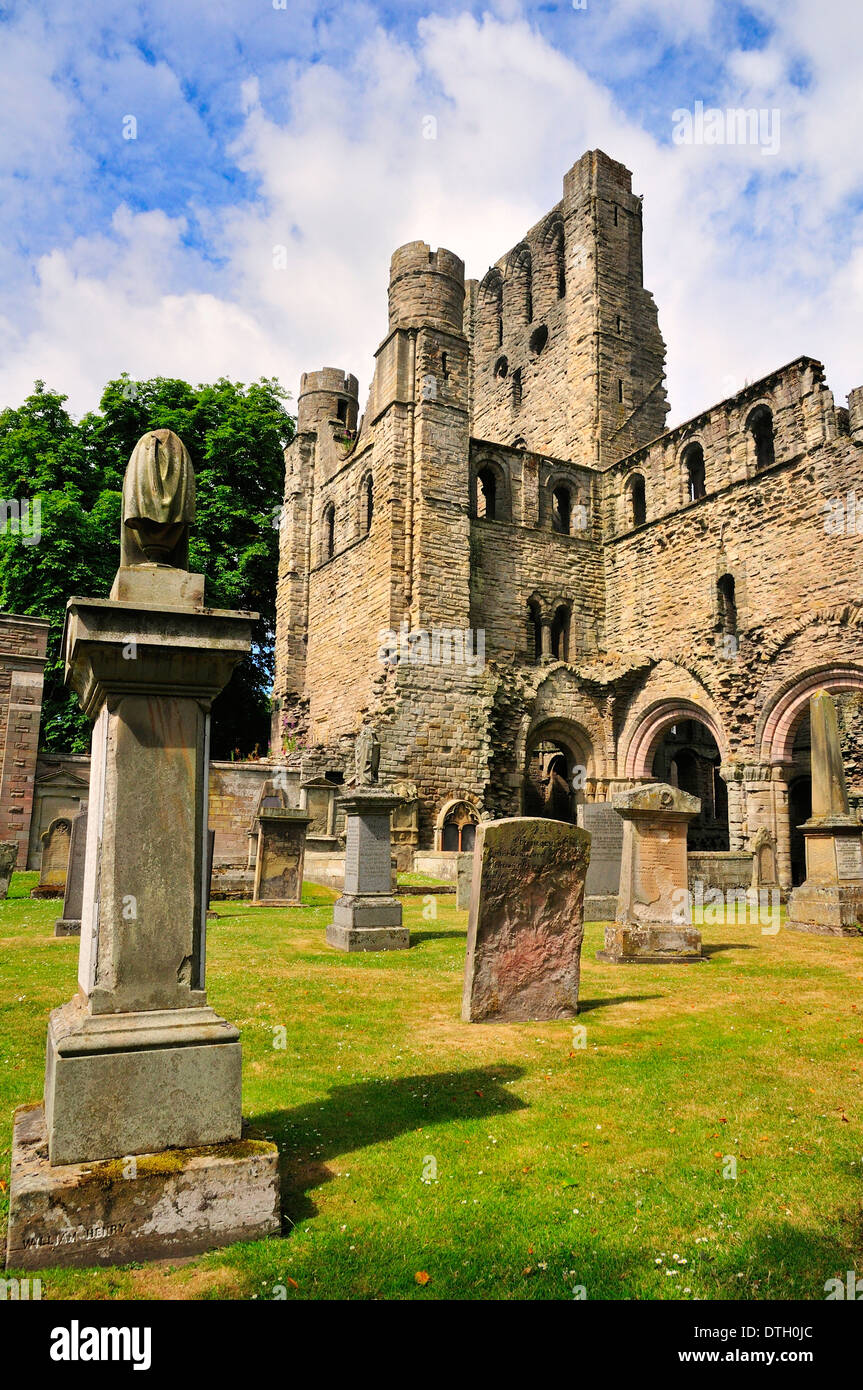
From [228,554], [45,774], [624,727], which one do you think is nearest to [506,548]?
[624,727]

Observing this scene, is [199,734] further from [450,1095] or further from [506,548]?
[506,548]

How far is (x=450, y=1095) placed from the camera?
4.64 m

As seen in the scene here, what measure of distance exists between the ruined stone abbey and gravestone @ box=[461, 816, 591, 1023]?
13.3 meters

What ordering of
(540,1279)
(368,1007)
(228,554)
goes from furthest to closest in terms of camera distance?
(228,554) < (368,1007) < (540,1279)

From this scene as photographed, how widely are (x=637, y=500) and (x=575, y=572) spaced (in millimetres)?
3046

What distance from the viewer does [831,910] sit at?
11781mm

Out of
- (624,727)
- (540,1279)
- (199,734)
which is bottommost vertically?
(540,1279)

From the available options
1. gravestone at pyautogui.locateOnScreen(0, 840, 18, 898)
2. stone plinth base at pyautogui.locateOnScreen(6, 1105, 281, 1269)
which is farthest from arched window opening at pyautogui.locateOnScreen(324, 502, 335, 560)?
stone plinth base at pyautogui.locateOnScreen(6, 1105, 281, 1269)

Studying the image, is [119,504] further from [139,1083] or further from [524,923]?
[139,1083]

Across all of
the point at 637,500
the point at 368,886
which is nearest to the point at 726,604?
the point at 637,500

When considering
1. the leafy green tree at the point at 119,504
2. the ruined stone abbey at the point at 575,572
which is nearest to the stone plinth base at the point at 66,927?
the ruined stone abbey at the point at 575,572

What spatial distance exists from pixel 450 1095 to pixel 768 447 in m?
20.8

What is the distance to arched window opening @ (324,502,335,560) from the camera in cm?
2755

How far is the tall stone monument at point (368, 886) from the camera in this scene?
9.91 m
